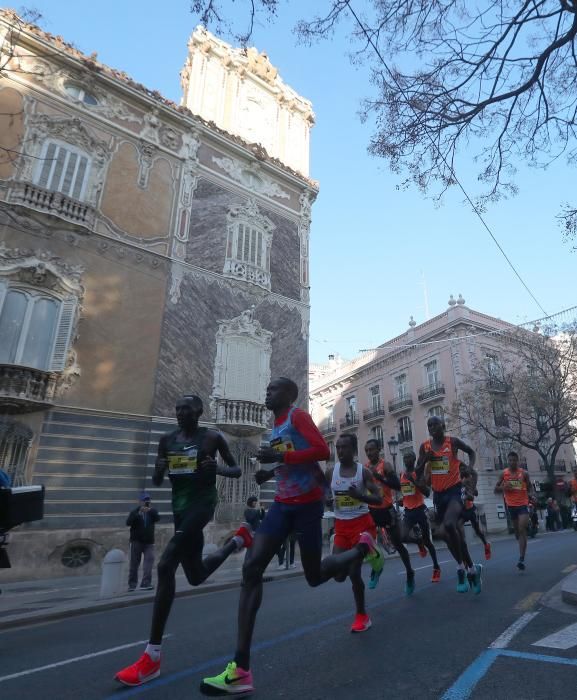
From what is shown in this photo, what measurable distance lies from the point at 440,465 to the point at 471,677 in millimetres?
3415

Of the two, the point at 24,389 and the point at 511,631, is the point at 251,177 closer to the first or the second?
the point at 24,389

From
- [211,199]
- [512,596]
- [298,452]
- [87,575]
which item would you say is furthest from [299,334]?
[298,452]

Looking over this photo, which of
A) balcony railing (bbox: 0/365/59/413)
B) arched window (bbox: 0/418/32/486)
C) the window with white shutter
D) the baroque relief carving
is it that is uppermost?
the baroque relief carving

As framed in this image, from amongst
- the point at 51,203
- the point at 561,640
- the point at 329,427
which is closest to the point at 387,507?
the point at 561,640

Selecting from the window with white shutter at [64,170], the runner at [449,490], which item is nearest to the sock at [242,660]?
the runner at [449,490]

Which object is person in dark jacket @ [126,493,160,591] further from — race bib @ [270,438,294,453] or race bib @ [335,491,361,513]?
race bib @ [270,438,294,453]

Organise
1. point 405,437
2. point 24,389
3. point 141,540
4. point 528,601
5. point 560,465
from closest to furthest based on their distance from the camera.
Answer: point 528,601 → point 141,540 → point 24,389 → point 405,437 → point 560,465

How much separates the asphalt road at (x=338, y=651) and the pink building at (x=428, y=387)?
23.7m

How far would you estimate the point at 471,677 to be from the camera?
9.86ft

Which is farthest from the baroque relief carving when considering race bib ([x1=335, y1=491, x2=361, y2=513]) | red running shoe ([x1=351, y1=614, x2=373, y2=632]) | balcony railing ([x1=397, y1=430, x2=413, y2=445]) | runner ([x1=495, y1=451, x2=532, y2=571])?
balcony railing ([x1=397, y1=430, x2=413, y2=445])

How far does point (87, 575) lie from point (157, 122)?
16197mm

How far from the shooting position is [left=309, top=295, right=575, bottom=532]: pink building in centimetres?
3003

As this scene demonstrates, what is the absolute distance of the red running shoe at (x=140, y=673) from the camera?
3184 mm

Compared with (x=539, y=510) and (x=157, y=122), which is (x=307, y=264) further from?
(x=539, y=510)
